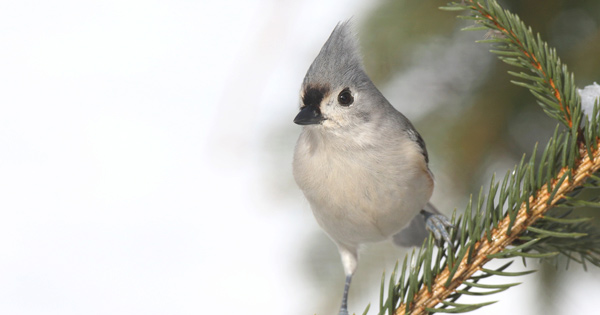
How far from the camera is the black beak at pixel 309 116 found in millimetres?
1125

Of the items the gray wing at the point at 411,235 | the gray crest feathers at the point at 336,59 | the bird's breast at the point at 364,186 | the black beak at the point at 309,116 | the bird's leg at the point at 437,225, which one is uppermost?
the gray crest feathers at the point at 336,59

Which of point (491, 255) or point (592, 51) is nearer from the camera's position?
point (491, 255)

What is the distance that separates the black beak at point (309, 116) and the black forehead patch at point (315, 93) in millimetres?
11

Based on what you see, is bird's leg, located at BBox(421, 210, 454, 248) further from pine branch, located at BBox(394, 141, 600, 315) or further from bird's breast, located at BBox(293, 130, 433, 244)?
pine branch, located at BBox(394, 141, 600, 315)

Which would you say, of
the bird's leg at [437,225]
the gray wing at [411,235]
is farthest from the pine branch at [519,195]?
the gray wing at [411,235]

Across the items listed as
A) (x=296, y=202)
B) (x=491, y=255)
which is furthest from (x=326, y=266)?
(x=491, y=255)

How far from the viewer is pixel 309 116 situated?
1.15 metres

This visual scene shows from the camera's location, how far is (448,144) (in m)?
1.36

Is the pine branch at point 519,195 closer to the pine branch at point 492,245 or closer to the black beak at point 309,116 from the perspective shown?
the pine branch at point 492,245

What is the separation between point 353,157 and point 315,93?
0.15m

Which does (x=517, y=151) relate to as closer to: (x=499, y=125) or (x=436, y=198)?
(x=499, y=125)

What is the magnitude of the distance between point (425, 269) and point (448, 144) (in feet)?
1.77

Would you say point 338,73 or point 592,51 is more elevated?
point 592,51

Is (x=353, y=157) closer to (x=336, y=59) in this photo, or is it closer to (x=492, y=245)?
(x=336, y=59)
